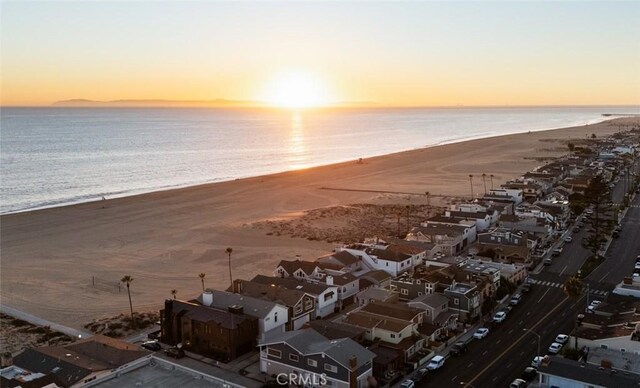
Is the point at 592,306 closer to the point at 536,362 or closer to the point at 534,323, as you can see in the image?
the point at 534,323

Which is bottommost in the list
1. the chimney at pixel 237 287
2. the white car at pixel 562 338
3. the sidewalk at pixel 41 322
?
the sidewalk at pixel 41 322

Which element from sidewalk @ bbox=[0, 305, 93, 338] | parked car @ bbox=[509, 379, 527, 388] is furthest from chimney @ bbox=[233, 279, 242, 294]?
parked car @ bbox=[509, 379, 527, 388]

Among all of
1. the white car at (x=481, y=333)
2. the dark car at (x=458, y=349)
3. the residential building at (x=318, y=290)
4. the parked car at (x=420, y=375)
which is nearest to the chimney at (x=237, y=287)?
the residential building at (x=318, y=290)

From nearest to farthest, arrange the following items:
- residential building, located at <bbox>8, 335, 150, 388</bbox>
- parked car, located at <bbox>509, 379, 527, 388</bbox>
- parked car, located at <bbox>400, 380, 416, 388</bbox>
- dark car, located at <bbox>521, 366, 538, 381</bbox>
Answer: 1. residential building, located at <bbox>8, 335, 150, 388</bbox>
2. parked car, located at <bbox>509, 379, 527, 388</bbox>
3. parked car, located at <bbox>400, 380, 416, 388</bbox>
4. dark car, located at <bbox>521, 366, 538, 381</bbox>

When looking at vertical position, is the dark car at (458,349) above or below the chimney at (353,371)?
below

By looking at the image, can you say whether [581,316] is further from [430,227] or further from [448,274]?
[430,227]

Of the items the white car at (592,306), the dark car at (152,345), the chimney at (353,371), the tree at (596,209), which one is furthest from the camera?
the tree at (596,209)

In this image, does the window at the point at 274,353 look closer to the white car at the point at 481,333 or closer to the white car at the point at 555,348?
the white car at the point at 481,333

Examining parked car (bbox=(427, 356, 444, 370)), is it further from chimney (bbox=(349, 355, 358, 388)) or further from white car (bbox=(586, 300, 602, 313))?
white car (bbox=(586, 300, 602, 313))

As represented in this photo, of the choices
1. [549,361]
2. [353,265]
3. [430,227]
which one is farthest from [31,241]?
[549,361]
